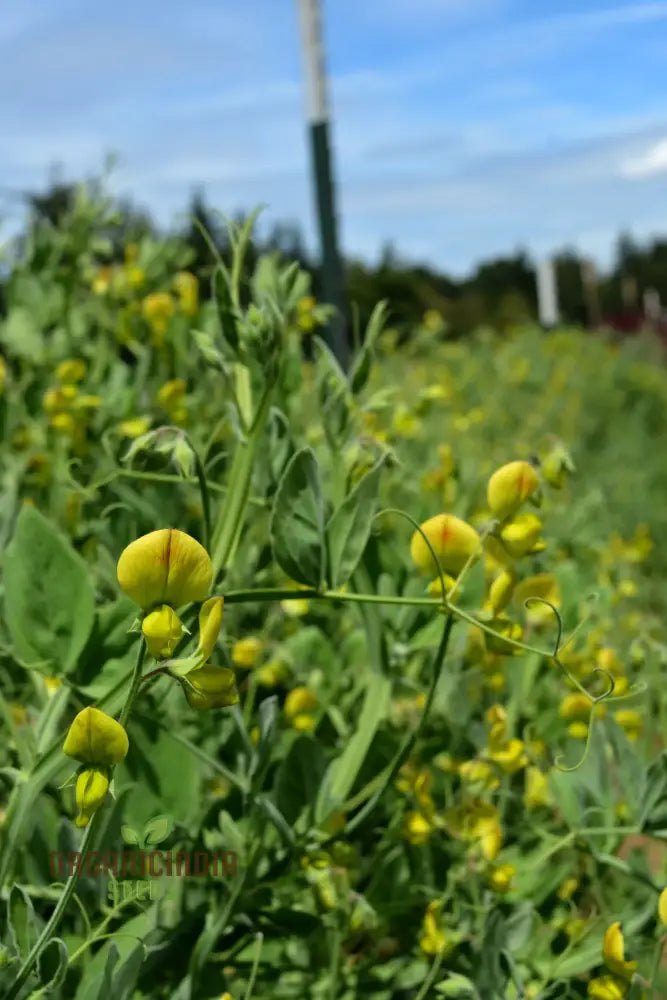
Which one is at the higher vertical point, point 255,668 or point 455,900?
point 255,668

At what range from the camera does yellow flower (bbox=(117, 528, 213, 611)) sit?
516 millimetres

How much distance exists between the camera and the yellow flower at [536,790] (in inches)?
37.2

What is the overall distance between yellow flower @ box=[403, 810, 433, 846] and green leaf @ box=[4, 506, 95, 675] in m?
0.28

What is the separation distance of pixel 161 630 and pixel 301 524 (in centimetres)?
20

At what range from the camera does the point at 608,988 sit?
30.0 inches

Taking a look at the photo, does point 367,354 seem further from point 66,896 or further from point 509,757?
point 66,896

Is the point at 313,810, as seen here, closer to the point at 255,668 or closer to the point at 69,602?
the point at 69,602

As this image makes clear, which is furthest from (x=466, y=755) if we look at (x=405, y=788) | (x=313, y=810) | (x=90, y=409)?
(x=90, y=409)

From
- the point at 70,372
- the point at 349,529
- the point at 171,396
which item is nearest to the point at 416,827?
the point at 349,529

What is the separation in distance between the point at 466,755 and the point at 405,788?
165 millimetres

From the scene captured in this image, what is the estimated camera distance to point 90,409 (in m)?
1.27

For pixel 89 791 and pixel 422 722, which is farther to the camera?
pixel 422 722

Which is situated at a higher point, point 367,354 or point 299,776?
point 367,354

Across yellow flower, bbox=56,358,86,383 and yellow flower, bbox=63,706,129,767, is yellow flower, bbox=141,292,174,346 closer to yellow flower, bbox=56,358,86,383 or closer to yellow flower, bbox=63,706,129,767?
yellow flower, bbox=56,358,86,383
